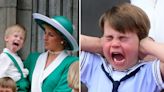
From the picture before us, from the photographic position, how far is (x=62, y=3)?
1103 millimetres

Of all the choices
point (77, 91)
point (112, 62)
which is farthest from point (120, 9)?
point (77, 91)

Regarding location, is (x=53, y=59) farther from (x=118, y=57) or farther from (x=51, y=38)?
(x=118, y=57)

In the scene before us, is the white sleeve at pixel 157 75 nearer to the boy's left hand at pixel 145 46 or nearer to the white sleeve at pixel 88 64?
the boy's left hand at pixel 145 46

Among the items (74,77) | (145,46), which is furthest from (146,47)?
(74,77)

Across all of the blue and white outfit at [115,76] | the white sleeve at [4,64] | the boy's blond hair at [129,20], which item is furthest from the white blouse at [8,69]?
the boy's blond hair at [129,20]

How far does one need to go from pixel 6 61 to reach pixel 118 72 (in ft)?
1.21

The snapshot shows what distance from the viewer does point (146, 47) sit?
0.84 meters

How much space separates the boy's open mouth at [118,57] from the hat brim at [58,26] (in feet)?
0.61

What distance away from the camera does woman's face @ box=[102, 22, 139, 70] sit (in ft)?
2.78

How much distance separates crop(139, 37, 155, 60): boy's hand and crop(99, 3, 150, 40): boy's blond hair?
0.5 inches

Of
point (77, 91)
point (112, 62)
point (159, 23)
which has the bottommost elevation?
point (77, 91)

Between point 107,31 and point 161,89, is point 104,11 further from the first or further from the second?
point 161,89

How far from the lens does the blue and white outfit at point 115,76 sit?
828mm

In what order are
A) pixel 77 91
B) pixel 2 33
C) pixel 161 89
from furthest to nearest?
pixel 2 33
pixel 77 91
pixel 161 89
